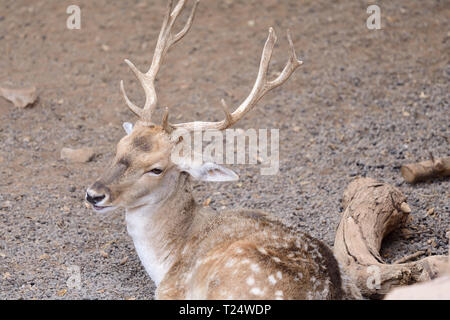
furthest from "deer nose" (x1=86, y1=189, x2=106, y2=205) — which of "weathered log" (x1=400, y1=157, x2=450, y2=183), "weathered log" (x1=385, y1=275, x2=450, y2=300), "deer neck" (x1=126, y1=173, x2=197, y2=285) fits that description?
"weathered log" (x1=400, y1=157, x2=450, y2=183)

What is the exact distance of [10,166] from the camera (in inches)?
293

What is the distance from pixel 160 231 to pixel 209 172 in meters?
0.58

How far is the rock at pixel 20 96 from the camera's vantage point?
852 centimetres

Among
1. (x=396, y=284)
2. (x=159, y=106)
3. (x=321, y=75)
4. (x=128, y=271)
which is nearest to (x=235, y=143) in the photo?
(x=159, y=106)

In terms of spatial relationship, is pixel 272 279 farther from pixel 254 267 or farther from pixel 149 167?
pixel 149 167

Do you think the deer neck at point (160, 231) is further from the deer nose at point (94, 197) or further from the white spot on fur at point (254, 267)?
the white spot on fur at point (254, 267)

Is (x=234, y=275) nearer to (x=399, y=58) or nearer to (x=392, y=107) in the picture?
(x=392, y=107)

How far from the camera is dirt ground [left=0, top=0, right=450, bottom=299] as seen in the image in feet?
20.1

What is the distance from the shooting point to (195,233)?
5273 mm

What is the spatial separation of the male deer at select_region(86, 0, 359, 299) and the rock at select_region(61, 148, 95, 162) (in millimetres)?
2179
